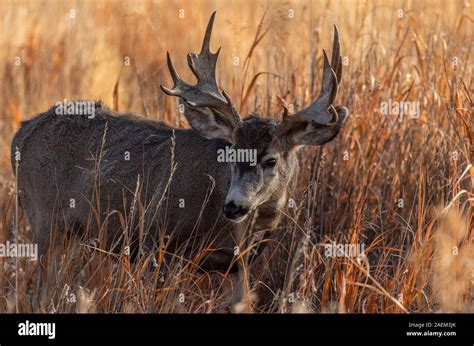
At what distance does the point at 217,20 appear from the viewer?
1402cm

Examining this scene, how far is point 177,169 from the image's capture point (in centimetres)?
792

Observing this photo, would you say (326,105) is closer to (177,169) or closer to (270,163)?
(270,163)

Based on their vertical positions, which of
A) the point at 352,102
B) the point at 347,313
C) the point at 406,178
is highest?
the point at 352,102

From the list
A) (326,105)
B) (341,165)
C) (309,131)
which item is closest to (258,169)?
(309,131)

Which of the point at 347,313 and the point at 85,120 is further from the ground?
the point at 85,120

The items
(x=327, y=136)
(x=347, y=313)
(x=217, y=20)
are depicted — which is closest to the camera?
(x=347, y=313)

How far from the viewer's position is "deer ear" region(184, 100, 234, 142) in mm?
7652

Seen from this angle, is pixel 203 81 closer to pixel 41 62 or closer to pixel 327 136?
pixel 327 136

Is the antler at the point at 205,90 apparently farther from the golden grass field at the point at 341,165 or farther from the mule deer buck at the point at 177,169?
the golden grass field at the point at 341,165

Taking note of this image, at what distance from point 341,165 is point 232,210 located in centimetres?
195

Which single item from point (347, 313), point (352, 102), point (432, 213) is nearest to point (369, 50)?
point (352, 102)

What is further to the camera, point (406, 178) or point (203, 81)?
point (406, 178)

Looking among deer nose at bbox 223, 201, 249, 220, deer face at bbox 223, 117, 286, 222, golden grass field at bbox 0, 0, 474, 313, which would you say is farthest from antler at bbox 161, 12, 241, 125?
deer nose at bbox 223, 201, 249, 220

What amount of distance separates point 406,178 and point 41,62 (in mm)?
5629
